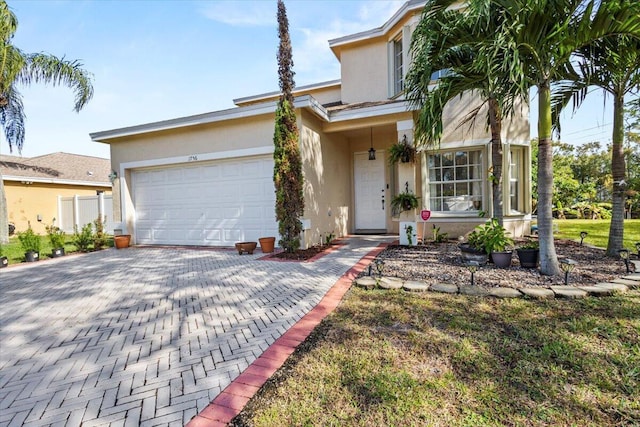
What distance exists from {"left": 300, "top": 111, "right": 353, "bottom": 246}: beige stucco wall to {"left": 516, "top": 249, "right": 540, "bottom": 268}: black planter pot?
4.65m

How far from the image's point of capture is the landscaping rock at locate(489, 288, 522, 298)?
396 cm

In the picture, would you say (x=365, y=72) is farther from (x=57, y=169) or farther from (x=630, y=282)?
(x=57, y=169)

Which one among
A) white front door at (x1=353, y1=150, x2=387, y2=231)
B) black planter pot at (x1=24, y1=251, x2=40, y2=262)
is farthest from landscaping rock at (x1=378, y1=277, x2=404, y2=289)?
black planter pot at (x1=24, y1=251, x2=40, y2=262)

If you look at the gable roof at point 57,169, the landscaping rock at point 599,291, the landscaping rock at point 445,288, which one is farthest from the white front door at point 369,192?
the gable roof at point 57,169

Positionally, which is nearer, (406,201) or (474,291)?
(474,291)

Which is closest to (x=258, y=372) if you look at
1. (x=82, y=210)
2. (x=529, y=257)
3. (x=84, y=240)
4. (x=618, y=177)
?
(x=529, y=257)

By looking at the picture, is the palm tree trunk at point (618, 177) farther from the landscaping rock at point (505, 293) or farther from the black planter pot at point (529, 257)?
the landscaping rock at point (505, 293)

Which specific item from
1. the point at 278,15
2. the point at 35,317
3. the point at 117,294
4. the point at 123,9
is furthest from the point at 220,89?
the point at 35,317

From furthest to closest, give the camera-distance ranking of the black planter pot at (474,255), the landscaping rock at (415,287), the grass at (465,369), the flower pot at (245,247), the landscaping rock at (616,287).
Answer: the flower pot at (245,247) < the black planter pot at (474,255) < the landscaping rock at (415,287) < the landscaping rock at (616,287) < the grass at (465,369)

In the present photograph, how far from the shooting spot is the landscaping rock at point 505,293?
396cm

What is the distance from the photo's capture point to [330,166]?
9398mm

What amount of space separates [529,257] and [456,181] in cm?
360

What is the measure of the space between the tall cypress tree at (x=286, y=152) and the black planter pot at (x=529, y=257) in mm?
4447

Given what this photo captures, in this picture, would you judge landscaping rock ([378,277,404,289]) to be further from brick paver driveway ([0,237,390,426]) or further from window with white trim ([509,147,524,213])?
window with white trim ([509,147,524,213])
